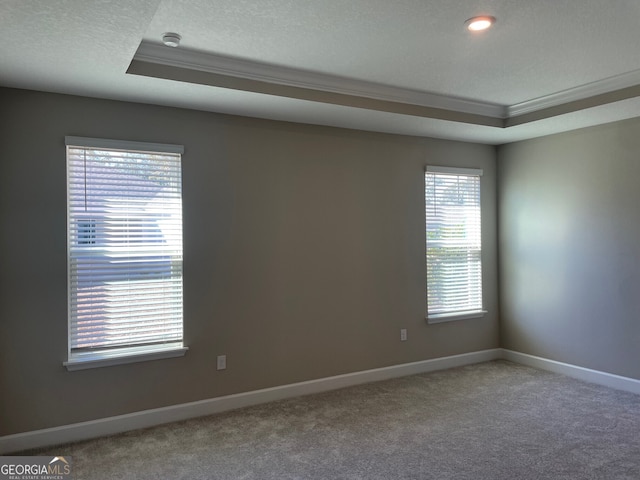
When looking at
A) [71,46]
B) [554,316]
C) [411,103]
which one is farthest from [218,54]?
[554,316]

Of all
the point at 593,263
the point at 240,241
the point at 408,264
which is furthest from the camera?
the point at 408,264

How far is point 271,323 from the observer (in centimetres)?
423

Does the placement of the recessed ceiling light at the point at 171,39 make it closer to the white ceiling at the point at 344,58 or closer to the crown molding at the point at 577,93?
the white ceiling at the point at 344,58

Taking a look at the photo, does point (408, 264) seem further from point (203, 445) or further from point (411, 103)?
point (203, 445)

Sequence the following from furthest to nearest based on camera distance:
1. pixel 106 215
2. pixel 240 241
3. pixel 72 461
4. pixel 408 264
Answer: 1. pixel 408 264
2. pixel 240 241
3. pixel 106 215
4. pixel 72 461

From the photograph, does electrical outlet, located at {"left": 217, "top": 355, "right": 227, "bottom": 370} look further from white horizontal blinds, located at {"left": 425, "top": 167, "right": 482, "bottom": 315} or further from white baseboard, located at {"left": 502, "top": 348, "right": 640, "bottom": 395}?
white baseboard, located at {"left": 502, "top": 348, "right": 640, "bottom": 395}

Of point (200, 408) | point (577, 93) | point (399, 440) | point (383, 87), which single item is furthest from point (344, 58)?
point (200, 408)

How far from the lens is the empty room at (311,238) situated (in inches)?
115

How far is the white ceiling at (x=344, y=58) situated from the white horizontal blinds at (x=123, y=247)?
525 mm

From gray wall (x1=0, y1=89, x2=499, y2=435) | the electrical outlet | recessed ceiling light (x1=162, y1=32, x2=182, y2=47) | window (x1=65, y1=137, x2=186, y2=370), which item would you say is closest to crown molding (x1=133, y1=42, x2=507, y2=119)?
recessed ceiling light (x1=162, y1=32, x2=182, y2=47)

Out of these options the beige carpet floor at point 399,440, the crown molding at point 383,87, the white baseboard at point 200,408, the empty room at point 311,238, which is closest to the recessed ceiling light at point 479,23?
the empty room at point 311,238

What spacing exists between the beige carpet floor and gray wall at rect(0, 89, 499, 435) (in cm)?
38

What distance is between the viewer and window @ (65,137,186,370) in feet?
11.4

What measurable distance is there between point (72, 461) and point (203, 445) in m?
0.81
